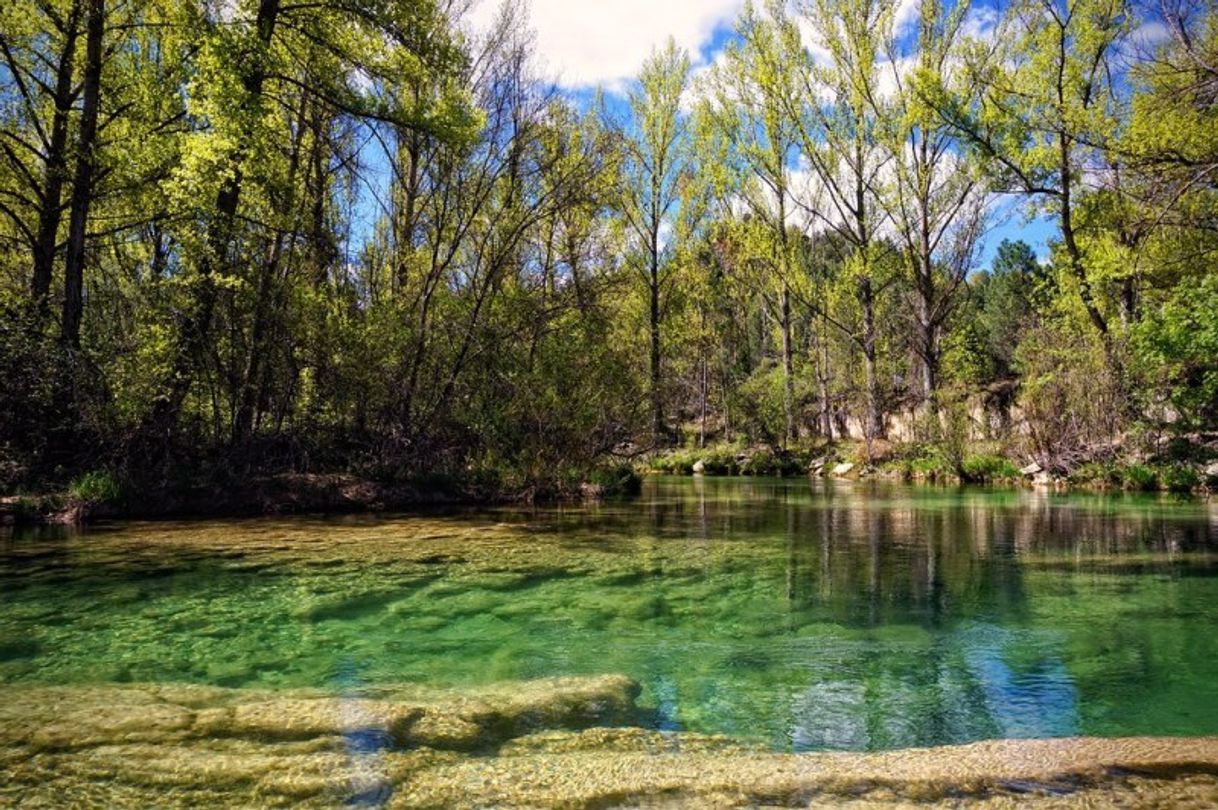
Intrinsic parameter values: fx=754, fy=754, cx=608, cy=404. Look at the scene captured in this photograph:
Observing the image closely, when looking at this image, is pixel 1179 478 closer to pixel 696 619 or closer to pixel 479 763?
pixel 696 619

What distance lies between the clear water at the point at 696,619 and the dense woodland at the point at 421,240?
2.97 meters

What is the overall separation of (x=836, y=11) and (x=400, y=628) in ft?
81.2

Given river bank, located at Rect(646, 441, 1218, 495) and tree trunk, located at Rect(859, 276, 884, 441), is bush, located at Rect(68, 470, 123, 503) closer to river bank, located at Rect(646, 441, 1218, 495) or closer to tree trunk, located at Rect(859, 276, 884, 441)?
river bank, located at Rect(646, 441, 1218, 495)

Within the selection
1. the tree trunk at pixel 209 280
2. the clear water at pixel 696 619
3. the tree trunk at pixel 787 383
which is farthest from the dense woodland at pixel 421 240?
the tree trunk at pixel 787 383

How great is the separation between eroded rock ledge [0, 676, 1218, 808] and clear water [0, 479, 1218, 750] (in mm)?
366

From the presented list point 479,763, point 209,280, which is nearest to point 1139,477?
point 479,763

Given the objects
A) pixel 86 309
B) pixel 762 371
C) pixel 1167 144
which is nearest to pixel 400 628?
pixel 86 309

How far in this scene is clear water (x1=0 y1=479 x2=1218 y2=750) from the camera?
11.7 ft

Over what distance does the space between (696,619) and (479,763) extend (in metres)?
2.69

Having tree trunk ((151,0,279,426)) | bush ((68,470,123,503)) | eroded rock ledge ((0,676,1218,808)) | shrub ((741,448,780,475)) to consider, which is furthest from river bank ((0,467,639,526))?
→ shrub ((741,448,780,475))

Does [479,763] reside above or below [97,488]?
below

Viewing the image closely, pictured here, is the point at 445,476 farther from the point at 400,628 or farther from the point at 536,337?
the point at 400,628

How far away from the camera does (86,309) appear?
450 inches

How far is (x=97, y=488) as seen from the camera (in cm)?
1017
